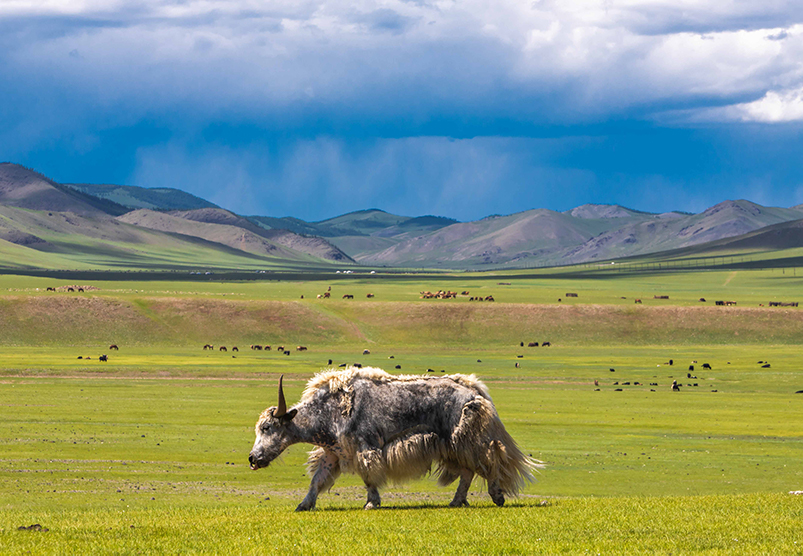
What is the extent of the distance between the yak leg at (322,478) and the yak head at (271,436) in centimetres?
66

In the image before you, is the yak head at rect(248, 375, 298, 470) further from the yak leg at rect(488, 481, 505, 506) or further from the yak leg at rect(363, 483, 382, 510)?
the yak leg at rect(488, 481, 505, 506)

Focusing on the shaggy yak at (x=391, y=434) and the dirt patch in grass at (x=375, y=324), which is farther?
the dirt patch in grass at (x=375, y=324)

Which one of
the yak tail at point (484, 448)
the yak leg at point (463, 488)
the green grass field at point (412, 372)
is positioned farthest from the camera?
the yak leg at point (463, 488)

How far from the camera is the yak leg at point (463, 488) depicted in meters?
15.3

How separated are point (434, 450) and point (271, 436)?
2.75m

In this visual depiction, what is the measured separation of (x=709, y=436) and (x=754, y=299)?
100064 mm

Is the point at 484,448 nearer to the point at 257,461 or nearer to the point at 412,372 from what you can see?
the point at 257,461

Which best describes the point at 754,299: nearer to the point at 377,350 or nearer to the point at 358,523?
the point at 377,350

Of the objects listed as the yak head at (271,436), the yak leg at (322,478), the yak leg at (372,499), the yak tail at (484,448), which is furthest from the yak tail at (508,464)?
the yak head at (271,436)

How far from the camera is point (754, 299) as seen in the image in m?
127

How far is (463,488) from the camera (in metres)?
15.3

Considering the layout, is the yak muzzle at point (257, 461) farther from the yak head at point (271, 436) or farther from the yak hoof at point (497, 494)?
the yak hoof at point (497, 494)

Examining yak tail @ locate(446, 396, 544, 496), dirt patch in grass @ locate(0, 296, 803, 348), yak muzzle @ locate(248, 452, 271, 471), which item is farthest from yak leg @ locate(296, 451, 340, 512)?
→ dirt patch in grass @ locate(0, 296, 803, 348)

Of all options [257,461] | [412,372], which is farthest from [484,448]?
[412,372]
